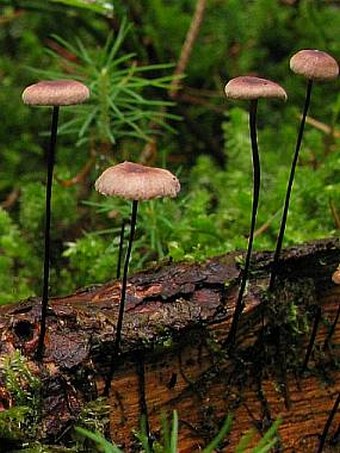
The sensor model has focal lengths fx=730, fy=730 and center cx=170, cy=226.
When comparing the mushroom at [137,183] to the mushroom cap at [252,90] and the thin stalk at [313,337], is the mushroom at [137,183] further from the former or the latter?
the thin stalk at [313,337]

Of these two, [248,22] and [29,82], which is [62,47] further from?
[248,22]

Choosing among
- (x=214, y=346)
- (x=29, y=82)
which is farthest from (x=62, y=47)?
(x=214, y=346)

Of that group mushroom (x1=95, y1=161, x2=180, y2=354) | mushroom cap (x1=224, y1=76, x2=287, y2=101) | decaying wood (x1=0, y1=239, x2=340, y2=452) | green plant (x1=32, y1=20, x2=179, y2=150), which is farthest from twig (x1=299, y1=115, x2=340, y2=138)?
mushroom (x1=95, y1=161, x2=180, y2=354)

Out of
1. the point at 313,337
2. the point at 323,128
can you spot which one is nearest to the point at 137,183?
the point at 313,337

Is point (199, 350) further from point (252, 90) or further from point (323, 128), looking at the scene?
point (323, 128)

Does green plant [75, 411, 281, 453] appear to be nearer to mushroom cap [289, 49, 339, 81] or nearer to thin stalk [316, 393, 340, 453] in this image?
thin stalk [316, 393, 340, 453]

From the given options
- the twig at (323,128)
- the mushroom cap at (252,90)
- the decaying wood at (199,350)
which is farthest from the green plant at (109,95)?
the mushroom cap at (252,90)
